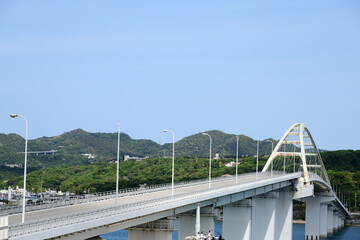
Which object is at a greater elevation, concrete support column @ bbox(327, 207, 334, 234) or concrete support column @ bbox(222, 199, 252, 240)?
concrete support column @ bbox(222, 199, 252, 240)

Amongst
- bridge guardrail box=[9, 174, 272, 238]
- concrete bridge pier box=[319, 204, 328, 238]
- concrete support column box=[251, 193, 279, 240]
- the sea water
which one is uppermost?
bridge guardrail box=[9, 174, 272, 238]

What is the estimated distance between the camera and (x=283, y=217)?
10400 centimetres

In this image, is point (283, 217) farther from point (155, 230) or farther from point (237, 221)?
point (155, 230)

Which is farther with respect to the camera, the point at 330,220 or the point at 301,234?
the point at 330,220

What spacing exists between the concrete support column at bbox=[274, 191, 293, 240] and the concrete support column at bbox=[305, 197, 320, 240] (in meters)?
26.8

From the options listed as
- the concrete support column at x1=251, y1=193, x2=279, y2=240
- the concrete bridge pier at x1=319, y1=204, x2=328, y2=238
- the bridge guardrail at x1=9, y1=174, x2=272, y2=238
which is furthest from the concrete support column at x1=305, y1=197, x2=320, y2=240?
the bridge guardrail at x1=9, y1=174, x2=272, y2=238

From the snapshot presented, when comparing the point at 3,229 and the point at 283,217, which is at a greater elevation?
the point at 3,229

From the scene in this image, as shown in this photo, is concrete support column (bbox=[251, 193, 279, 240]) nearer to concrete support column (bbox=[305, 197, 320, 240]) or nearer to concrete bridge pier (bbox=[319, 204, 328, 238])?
concrete support column (bbox=[305, 197, 320, 240])

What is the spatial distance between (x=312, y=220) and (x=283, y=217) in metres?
32.3

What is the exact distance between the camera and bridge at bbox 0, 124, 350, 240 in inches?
1506

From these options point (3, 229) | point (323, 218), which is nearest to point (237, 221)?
point (3, 229)

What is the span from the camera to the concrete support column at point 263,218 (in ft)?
309

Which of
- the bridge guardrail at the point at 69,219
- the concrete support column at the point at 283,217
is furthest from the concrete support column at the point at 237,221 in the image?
the bridge guardrail at the point at 69,219

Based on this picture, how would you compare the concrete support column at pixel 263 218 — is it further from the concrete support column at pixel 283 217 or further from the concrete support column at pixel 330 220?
the concrete support column at pixel 330 220
